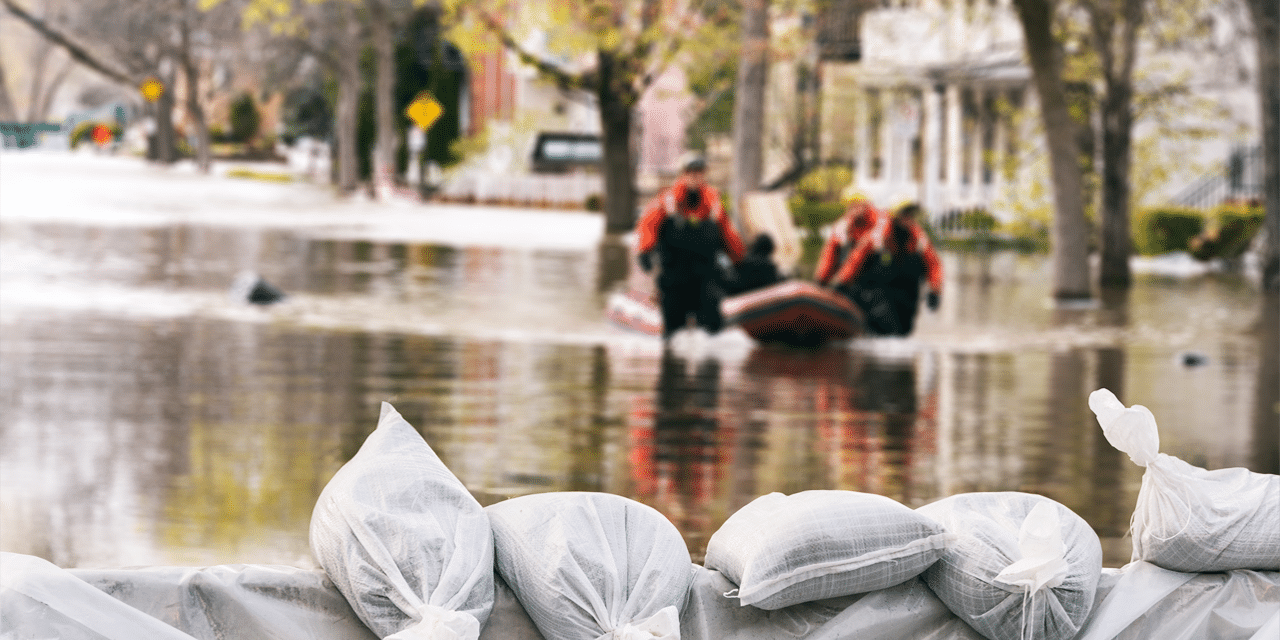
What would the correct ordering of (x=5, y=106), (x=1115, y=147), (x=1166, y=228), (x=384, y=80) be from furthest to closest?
1. (x=384, y=80)
2. (x=1166, y=228)
3. (x=1115, y=147)
4. (x=5, y=106)

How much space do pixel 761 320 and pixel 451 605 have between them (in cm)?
1084

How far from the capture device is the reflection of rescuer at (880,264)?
13.9 meters

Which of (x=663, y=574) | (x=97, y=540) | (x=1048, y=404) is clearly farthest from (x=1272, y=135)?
(x=663, y=574)

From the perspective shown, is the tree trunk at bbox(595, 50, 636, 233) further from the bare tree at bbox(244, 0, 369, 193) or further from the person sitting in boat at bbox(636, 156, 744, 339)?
the person sitting in boat at bbox(636, 156, 744, 339)

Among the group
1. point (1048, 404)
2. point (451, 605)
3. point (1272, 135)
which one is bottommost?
point (1048, 404)

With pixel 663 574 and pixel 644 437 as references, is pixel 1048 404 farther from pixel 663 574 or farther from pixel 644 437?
pixel 663 574

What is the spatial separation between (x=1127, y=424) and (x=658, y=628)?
1.01 m

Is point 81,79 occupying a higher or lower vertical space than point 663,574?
higher

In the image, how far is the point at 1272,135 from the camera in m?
20.0

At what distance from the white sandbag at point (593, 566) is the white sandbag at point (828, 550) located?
142 millimetres

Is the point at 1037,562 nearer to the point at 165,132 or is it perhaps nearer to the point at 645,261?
the point at 645,261

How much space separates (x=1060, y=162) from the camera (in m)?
18.9

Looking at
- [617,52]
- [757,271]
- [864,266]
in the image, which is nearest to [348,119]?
[617,52]

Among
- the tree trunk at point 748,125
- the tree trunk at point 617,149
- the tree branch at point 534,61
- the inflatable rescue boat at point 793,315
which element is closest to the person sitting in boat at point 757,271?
the inflatable rescue boat at point 793,315
